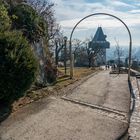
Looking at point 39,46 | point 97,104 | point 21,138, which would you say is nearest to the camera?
point 21,138

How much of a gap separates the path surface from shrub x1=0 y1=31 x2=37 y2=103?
75 centimetres

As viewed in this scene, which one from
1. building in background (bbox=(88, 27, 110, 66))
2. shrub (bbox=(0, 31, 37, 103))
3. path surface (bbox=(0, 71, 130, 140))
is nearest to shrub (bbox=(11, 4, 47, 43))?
path surface (bbox=(0, 71, 130, 140))

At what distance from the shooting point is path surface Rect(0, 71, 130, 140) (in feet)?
30.7

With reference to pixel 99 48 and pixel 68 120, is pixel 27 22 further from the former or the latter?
pixel 99 48

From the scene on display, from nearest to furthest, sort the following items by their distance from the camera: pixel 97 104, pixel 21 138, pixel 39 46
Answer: pixel 21 138, pixel 97 104, pixel 39 46

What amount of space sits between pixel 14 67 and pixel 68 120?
2286mm

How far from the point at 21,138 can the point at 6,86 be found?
86.5 inches

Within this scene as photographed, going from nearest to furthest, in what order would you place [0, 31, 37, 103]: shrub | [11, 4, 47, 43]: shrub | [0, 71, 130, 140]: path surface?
[0, 71, 130, 140]: path surface, [0, 31, 37, 103]: shrub, [11, 4, 47, 43]: shrub

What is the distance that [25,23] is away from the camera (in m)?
16.7

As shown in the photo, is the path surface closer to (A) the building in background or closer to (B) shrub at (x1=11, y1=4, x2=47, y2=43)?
(B) shrub at (x1=11, y1=4, x2=47, y2=43)

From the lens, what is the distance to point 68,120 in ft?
35.2

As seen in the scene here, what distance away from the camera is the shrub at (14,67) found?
10727mm

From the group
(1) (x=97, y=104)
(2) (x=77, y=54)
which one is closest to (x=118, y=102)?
(1) (x=97, y=104)

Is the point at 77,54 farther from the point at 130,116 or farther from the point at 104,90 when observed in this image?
the point at 130,116
